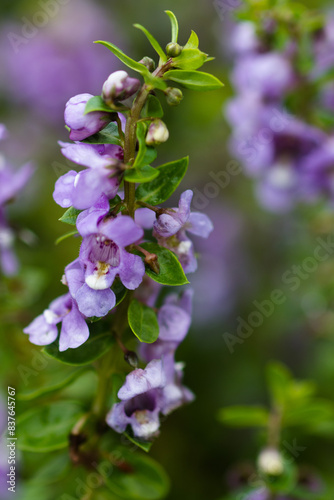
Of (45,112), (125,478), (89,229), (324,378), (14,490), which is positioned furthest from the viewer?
A: (45,112)

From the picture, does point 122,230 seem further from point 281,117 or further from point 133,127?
point 281,117

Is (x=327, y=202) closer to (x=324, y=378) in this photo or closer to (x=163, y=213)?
(x=324, y=378)

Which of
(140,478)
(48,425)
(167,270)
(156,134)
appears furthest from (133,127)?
(140,478)

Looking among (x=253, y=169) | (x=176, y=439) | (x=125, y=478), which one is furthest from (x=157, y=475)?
(x=253, y=169)

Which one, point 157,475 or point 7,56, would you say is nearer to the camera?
point 157,475

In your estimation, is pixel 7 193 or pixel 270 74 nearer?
pixel 7 193

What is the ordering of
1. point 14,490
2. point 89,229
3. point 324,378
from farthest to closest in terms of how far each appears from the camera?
point 324,378, point 14,490, point 89,229
